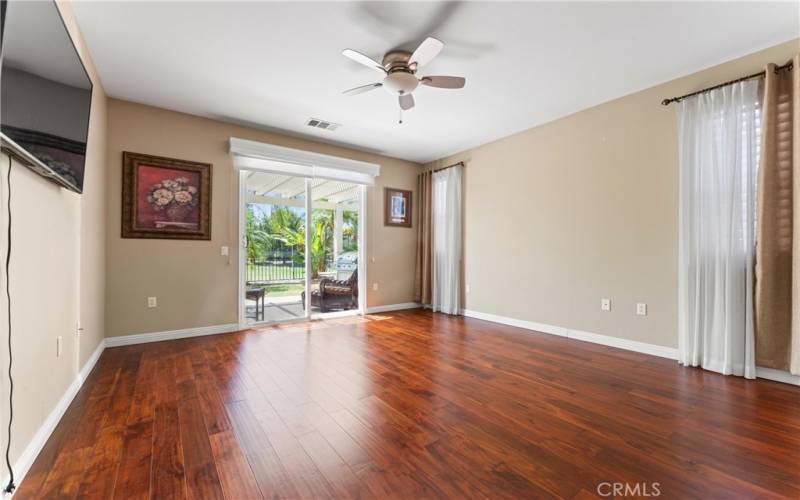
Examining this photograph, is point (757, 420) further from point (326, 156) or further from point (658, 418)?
point (326, 156)

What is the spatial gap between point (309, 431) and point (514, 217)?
3.75 meters

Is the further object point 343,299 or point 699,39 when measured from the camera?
point 343,299

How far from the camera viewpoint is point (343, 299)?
5410 mm

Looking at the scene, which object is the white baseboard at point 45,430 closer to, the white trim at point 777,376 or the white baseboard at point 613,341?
the white baseboard at point 613,341

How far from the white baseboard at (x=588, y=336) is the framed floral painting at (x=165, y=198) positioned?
4007 millimetres

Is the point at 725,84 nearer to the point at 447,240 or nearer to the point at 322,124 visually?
the point at 447,240

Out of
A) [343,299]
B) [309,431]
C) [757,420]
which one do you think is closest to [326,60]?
[309,431]

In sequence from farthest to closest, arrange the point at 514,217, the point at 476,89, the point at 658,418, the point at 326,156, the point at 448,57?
the point at 326,156
the point at 514,217
the point at 476,89
the point at 448,57
the point at 658,418

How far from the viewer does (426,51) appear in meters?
2.43

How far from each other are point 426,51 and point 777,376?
144 inches

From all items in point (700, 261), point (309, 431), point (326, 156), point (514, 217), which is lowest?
point (309, 431)

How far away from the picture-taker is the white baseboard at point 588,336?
3.27 meters

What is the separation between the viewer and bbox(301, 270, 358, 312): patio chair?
5.14m

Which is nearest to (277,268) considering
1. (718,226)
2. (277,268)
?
(277,268)
